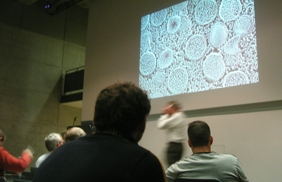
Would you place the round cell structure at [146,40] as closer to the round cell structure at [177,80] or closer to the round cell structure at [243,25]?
the round cell structure at [177,80]

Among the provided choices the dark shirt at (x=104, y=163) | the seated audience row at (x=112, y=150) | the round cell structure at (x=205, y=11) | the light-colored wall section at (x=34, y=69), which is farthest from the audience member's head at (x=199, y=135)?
the light-colored wall section at (x=34, y=69)

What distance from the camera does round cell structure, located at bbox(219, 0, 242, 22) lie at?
4566 mm

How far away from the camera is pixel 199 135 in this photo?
1.89 metres

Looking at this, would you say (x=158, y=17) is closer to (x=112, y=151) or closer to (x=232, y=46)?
(x=232, y=46)

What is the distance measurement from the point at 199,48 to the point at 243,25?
0.80m

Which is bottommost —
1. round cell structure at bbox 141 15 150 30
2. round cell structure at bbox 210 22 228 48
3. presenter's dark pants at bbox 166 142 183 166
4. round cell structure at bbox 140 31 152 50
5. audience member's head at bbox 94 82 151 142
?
presenter's dark pants at bbox 166 142 183 166

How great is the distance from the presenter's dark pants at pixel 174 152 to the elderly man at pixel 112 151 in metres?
2.56

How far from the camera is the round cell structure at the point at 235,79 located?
4.39 metres

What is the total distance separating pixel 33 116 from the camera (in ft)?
26.9

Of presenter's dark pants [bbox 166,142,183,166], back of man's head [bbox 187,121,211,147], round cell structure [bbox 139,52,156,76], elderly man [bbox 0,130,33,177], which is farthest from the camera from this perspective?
round cell structure [bbox 139,52,156,76]

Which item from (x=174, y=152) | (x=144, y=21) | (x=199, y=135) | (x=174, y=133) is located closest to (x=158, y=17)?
(x=144, y=21)

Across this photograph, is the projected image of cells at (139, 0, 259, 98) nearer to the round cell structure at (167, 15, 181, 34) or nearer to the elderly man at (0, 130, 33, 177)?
the round cell structure at (167, 15, 181, 34)

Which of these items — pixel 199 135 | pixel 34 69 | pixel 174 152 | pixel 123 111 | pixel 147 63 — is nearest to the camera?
pixel 123 111

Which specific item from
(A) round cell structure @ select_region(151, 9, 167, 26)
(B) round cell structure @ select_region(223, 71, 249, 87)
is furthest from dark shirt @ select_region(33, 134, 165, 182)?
(A) round cell structure @ select_region(151, 9, 167, 26)
